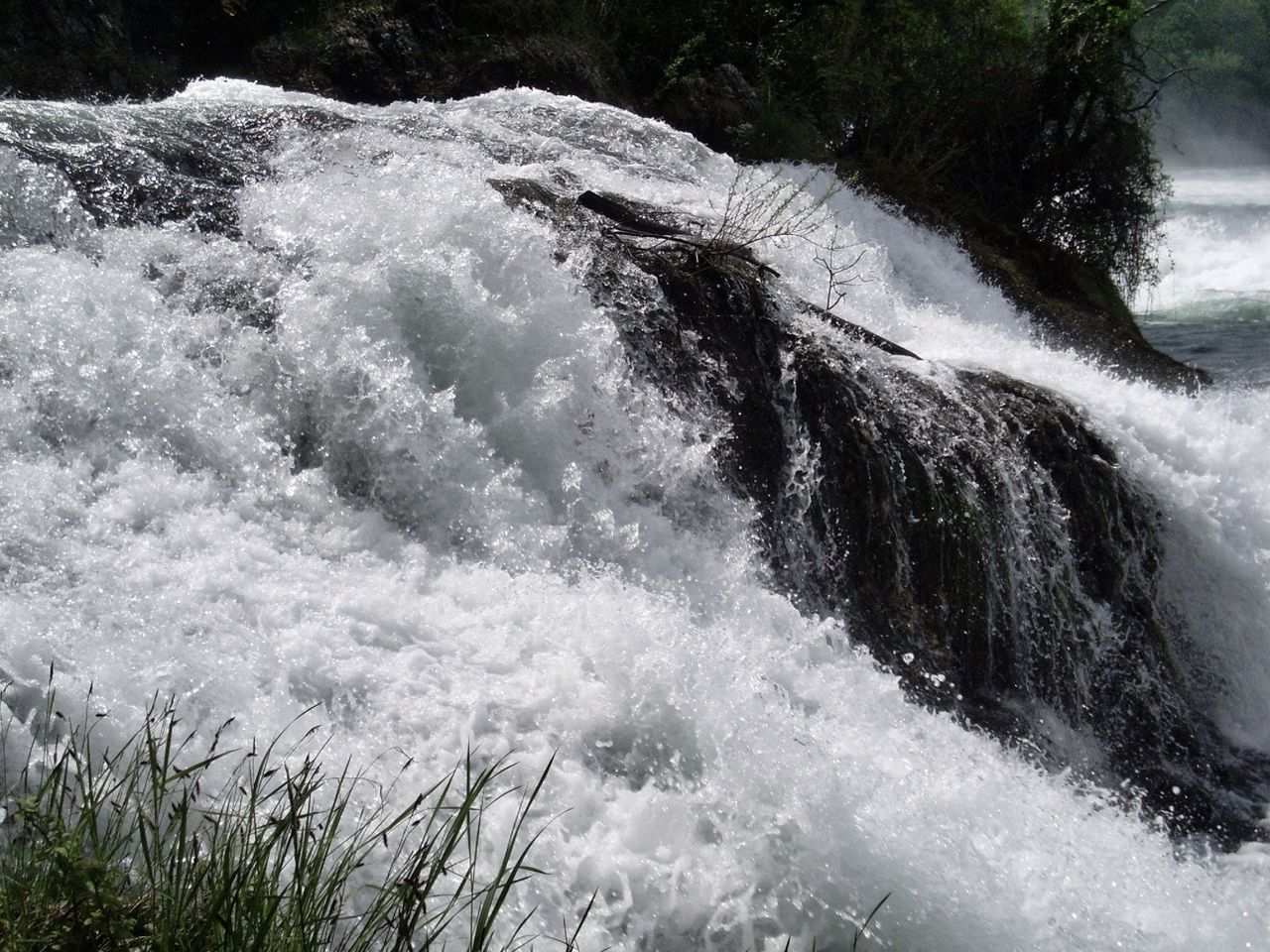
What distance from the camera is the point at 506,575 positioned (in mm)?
3664

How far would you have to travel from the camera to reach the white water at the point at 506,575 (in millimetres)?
2738

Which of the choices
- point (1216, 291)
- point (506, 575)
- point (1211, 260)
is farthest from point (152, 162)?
point (1211, 260)

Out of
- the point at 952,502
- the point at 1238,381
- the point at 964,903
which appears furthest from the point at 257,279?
the point at 1238,381

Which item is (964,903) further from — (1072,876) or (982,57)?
(982,57)

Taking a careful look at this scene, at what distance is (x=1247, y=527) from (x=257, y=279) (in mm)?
5020

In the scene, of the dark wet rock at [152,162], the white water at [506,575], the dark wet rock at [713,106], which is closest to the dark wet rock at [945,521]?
the white water at [506,575]

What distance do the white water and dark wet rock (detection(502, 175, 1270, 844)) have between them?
219 mm

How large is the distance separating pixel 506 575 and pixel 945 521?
81.0 inches

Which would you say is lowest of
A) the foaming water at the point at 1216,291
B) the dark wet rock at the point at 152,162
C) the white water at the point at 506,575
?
the white water at the point at 506,575

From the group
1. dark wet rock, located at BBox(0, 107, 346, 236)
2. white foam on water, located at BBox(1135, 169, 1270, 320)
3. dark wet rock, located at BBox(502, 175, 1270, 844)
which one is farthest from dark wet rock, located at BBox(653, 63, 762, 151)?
white foam on water, located at BBox(1135, 169, 1270, 320)

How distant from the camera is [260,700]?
2.72m

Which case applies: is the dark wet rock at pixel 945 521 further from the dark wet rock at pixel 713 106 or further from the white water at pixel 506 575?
the dark wet rock at pixel 713 106

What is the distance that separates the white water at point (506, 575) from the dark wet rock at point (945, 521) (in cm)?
22

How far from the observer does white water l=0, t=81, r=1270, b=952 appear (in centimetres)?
274
